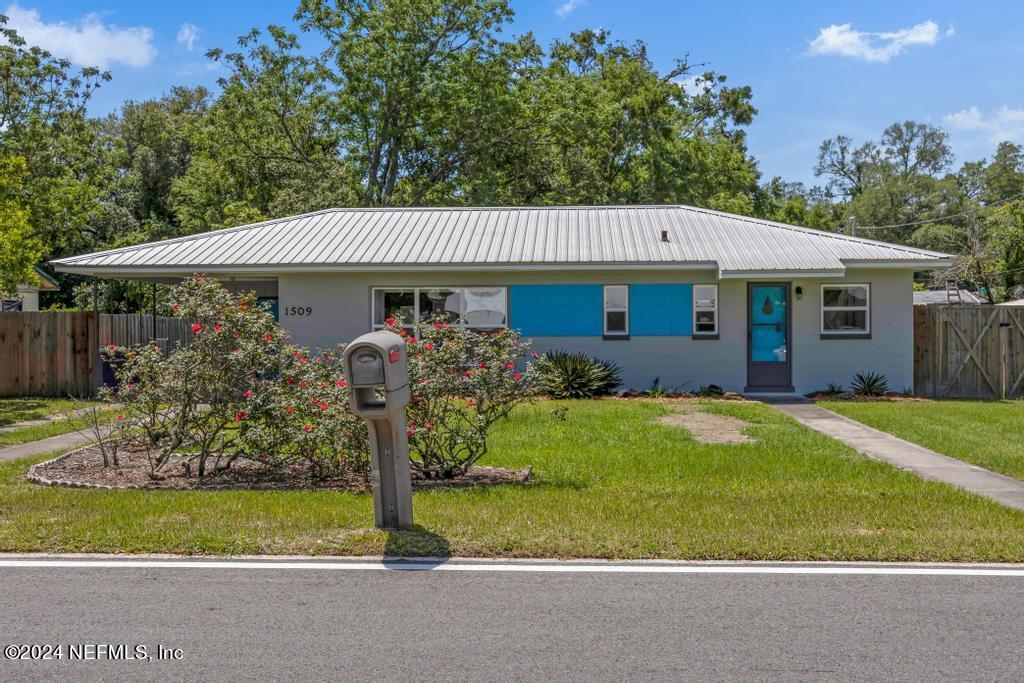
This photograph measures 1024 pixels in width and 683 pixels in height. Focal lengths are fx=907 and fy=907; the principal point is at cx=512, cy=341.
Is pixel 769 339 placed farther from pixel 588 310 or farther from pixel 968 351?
pixel 968 351

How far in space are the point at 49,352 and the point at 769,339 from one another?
1603cm

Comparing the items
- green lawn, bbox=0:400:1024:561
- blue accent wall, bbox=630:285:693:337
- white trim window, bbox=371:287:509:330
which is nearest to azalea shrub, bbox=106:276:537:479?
green lawn, bbox=0:400:1024:561

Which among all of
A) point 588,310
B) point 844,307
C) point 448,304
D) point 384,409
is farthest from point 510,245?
point 384,409

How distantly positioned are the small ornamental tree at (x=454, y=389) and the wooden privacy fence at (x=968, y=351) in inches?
526

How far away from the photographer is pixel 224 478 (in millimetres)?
9922

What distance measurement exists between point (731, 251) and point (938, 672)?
16.2m

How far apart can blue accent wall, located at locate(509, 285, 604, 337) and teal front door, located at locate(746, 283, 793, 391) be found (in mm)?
3313

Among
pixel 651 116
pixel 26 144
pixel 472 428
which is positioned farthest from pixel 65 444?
pixel 651 116

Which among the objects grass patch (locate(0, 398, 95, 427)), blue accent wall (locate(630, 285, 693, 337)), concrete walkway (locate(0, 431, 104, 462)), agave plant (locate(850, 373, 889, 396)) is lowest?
concrete walkway (locate(0, 431, 104, 462))

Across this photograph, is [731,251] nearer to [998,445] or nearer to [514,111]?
[998,445]

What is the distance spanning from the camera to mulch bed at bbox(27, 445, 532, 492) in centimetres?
939

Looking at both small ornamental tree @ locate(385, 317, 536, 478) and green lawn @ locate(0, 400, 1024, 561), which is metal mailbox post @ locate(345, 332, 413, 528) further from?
small ornamental tree @ locate(385, 317, 536, 478)

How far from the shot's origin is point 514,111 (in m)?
33.4

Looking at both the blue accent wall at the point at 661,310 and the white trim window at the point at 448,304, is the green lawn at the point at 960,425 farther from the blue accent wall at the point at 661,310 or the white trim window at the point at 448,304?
the white trim window at the point at 448,304
